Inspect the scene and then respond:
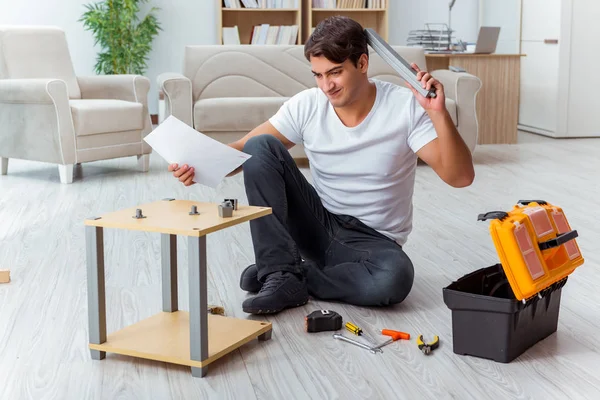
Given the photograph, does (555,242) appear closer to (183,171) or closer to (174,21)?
(183,171)

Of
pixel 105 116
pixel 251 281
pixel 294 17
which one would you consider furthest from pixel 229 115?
pixel 251 281

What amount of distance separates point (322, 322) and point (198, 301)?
1.45 feet

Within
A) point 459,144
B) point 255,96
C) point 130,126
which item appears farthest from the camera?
point 255,96

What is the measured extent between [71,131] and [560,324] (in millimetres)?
3018

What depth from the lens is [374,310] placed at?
227cm

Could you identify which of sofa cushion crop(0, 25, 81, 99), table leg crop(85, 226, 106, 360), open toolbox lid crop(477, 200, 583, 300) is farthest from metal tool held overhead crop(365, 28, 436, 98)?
sofa cushion crop(0, 25, 81, 99)

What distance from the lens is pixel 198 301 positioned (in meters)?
1.75

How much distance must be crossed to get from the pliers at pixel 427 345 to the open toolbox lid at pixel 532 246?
0.25 meters

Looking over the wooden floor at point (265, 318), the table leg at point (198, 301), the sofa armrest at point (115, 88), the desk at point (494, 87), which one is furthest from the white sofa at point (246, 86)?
the table leg at point (198, 301)

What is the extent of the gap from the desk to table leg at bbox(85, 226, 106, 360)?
437 cm

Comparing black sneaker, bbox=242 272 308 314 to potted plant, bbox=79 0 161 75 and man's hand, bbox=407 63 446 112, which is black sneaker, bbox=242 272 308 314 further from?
potted plant, bbox=79 0 161 75

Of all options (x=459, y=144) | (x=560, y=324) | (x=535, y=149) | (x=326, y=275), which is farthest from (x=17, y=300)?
(x=535, y=149)

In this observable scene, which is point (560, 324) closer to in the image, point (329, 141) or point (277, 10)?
point (329, 141)

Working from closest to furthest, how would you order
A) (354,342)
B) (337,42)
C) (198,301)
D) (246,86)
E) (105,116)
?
1. (198,301)
2. (354,342)
3. (337,42)
4. (105,116)
5. (246,86)
